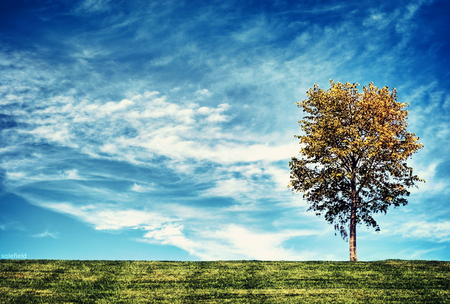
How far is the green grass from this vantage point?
535 inches

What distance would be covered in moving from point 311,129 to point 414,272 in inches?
487

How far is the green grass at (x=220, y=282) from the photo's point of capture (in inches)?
535

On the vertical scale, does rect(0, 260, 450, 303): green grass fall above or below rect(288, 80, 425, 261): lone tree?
below

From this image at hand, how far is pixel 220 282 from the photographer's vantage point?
50.0 ft

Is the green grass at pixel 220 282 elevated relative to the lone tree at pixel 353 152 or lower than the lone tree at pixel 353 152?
lower

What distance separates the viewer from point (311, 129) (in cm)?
2638

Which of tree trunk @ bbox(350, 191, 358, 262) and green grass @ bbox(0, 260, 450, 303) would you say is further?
tree trunk @ bbox(350, 191, 358, 262)

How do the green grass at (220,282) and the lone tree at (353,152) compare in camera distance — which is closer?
the green grass at (220,282)

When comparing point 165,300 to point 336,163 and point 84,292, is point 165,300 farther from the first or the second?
point 336,163

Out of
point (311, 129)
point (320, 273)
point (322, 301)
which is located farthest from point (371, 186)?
point (322, 301)

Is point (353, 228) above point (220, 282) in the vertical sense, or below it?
above

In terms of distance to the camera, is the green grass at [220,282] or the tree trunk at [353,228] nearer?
the green grass at [220,282]

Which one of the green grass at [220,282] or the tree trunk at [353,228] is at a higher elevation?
the tree trunk at [353,228]

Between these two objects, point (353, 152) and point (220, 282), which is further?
point (353, 152)
